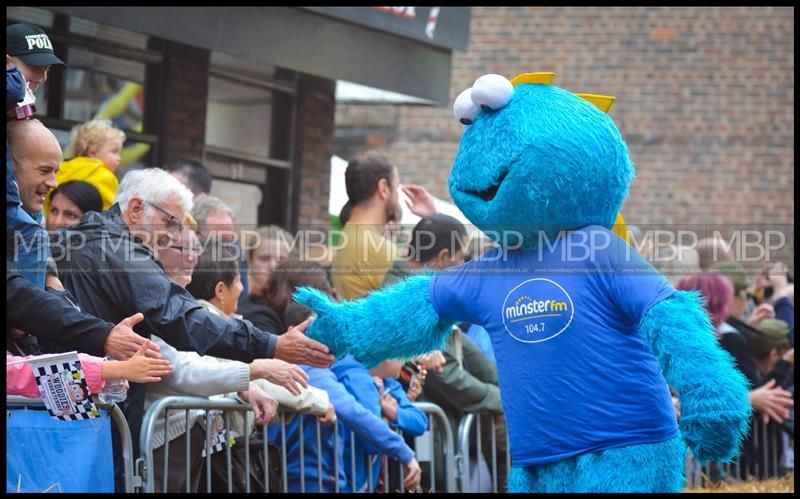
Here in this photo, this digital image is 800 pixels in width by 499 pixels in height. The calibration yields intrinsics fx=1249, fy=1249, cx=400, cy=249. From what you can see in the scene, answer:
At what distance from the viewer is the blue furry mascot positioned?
420 centimetres

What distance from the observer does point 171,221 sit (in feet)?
18.0

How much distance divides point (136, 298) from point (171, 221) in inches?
26.0

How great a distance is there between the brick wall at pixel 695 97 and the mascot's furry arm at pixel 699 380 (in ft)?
36.4

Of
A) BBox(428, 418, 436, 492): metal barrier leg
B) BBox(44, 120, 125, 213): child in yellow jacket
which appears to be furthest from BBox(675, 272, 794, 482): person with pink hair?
BBox(44, 120, 125, 213): child in yellow jacket

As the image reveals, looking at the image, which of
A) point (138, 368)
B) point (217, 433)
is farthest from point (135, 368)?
point (217, 433)

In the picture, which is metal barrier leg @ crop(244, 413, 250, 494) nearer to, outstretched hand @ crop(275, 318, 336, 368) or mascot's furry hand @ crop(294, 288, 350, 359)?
outstretched hand @ crop(275, 318, 336, 368)

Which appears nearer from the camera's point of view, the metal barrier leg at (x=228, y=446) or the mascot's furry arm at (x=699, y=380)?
the mascot's furry arm at (x=699, y=380)

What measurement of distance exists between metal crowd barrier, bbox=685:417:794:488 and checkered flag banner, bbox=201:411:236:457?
4025 millimetres

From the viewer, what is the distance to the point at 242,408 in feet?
17.9

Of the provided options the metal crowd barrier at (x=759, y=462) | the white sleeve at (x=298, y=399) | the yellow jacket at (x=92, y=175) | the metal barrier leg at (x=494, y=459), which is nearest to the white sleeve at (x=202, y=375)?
the white sleeve at (x=298, y=399)

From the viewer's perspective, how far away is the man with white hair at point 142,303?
16.1ft

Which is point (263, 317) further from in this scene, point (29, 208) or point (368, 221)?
point (29, 208)

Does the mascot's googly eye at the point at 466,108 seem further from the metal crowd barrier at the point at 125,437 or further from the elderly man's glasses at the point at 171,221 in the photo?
the metal crowd barrier at the point at 125,437

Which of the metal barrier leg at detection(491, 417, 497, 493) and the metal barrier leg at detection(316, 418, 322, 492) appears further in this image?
the metal barrier leg at detection(491, 417, 497, 493)
